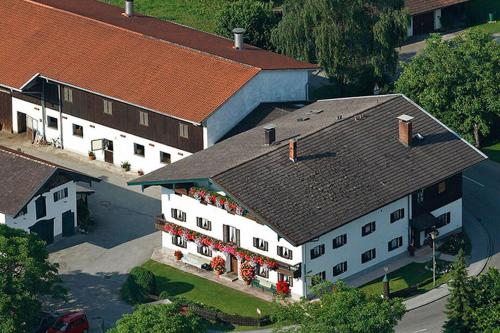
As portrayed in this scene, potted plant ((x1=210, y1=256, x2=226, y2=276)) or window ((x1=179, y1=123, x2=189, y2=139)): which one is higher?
window ((x1=179, y1=123, x2=189, y2=139))

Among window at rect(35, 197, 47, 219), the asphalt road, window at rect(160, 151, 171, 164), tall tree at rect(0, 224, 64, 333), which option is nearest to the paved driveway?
window at rect(35, 197, 47, 219)

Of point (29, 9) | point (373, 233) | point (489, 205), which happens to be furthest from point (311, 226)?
point (29, 9)

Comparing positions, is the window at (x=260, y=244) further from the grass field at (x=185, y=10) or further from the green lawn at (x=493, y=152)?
the grass field at (x=185, y=10)

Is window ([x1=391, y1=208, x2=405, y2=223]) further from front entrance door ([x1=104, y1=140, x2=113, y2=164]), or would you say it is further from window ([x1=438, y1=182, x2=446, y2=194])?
front entrance door ([x1=104, y1=140, x2=113, y2=164])

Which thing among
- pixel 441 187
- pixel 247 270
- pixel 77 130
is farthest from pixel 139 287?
pixel 77 130

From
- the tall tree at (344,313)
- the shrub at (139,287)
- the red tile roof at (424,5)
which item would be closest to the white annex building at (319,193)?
the shrub at (139,287)

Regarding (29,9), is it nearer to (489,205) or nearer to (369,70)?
(369,70)

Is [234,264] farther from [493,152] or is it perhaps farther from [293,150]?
[493,152]
